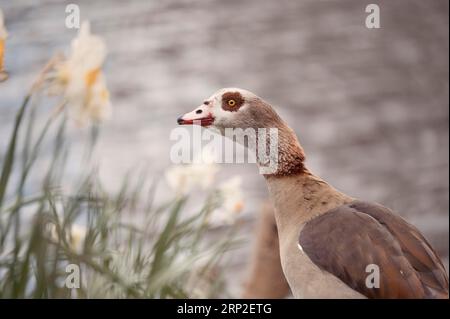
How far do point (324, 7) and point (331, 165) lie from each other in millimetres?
513

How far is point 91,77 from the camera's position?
4.10ft

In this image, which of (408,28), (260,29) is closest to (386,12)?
A: (408,28)

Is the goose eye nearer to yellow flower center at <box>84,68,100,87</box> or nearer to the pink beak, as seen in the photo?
the pink beak

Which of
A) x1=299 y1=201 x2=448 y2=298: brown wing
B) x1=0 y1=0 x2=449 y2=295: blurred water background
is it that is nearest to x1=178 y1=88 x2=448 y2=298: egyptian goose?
x1=299 y1=201 x2=448 y2=298: brown wing

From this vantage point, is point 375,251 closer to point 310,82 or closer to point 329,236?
point 329,236

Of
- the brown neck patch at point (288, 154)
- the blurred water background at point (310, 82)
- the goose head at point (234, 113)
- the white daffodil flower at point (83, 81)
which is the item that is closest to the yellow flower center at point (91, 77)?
the white daffodil flower at point (83, 81)

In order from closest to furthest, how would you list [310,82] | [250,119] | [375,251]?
[375,251] < [250,119] < [310,82]

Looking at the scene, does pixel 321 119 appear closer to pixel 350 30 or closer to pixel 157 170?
pixel 350 30

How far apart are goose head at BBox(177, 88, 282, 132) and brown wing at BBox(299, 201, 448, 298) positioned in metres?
0.20

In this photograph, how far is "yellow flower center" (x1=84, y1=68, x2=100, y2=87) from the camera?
1.24 meters

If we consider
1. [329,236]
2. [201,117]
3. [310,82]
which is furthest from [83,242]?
[310,82]

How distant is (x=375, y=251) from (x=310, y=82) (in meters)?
1.44

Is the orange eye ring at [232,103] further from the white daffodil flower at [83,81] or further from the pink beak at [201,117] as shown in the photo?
the white daffodil flower at [83,81]

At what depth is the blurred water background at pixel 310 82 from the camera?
2277 mm
